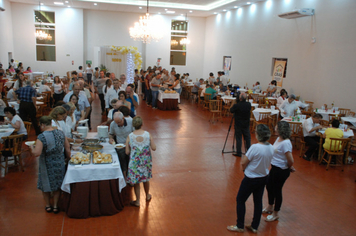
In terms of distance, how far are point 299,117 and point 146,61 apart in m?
14.5

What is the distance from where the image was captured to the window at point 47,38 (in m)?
19.1

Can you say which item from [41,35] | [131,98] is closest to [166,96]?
[131,98]

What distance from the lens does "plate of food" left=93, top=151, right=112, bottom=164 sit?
158 inches

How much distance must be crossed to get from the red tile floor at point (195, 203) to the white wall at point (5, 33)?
13.2m

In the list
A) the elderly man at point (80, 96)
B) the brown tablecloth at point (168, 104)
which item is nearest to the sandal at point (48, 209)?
the elderly man at point (80, 96)

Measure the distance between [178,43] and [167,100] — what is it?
998 cm

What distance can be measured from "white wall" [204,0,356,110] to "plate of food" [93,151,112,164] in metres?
8.55

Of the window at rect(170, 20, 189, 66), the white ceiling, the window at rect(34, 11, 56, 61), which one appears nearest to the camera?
the white ceiling

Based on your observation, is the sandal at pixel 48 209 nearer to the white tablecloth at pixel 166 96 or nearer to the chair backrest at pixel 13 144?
the chair backrest at pixel 13 144

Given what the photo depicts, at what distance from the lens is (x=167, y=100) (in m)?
12.6

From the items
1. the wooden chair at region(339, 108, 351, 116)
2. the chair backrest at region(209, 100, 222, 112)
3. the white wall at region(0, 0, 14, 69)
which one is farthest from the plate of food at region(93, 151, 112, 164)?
the white wall at region(0, 0, 14, 69)

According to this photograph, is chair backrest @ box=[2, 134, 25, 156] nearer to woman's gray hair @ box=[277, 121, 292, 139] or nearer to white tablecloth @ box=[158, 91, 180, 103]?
woman's gray hair @ box=[277, 121, 292, 139]

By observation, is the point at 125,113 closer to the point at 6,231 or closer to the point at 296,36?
the point at 6,231

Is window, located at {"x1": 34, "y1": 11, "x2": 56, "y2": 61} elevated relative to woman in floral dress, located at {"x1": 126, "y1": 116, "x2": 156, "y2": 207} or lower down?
elevated
